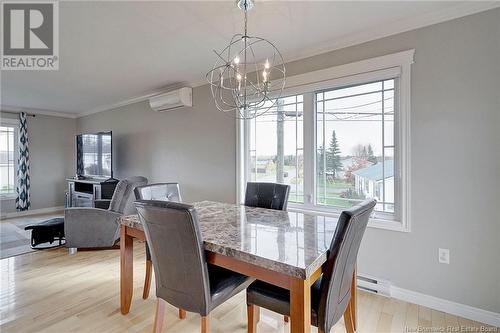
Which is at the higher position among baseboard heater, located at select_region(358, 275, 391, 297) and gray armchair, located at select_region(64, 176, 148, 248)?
gray armchair, located at select_region(64, 176, 148, 248)

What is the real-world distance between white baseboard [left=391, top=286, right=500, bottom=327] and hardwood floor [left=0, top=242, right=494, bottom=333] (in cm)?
5

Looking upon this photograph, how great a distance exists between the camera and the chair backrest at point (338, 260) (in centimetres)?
118

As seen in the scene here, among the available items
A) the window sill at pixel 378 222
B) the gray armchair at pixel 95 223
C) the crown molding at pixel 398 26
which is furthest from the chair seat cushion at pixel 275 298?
the gray armchair at pixel 95 223

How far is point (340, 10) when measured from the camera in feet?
6.39

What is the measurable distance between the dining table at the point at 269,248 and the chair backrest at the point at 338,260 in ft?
0.17

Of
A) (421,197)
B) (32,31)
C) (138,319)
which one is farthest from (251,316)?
(32,31)

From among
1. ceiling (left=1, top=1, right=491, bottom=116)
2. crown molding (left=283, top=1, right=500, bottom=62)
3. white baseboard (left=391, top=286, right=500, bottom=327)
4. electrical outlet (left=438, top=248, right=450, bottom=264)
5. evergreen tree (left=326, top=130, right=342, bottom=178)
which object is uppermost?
ceiling (left=1, top=1, right=491, bottom=116)

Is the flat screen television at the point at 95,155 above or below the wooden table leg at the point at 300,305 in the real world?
above

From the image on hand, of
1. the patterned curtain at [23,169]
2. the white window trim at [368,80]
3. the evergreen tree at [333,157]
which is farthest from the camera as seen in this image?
the patterned curtain at [23,169]

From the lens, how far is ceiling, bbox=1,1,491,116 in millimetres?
1908

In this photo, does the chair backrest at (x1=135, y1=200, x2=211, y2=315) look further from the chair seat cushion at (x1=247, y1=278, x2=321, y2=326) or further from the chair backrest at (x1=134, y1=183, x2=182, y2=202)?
the chair backrest at (x1=134, y1=183, x2=182, y2=202)

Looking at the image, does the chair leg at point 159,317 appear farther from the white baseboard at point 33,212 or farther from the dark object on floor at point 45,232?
the white baseboard at point 33,212

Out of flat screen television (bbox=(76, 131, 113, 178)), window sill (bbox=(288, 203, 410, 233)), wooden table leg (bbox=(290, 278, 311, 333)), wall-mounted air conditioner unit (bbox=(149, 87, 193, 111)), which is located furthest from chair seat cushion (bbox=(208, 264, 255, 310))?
flat screen television (bbox=(76, 131, 113, 178))

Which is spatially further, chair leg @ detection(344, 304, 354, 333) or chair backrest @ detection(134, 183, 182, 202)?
chair backrest @ detection(134, 183, 182, 202)
